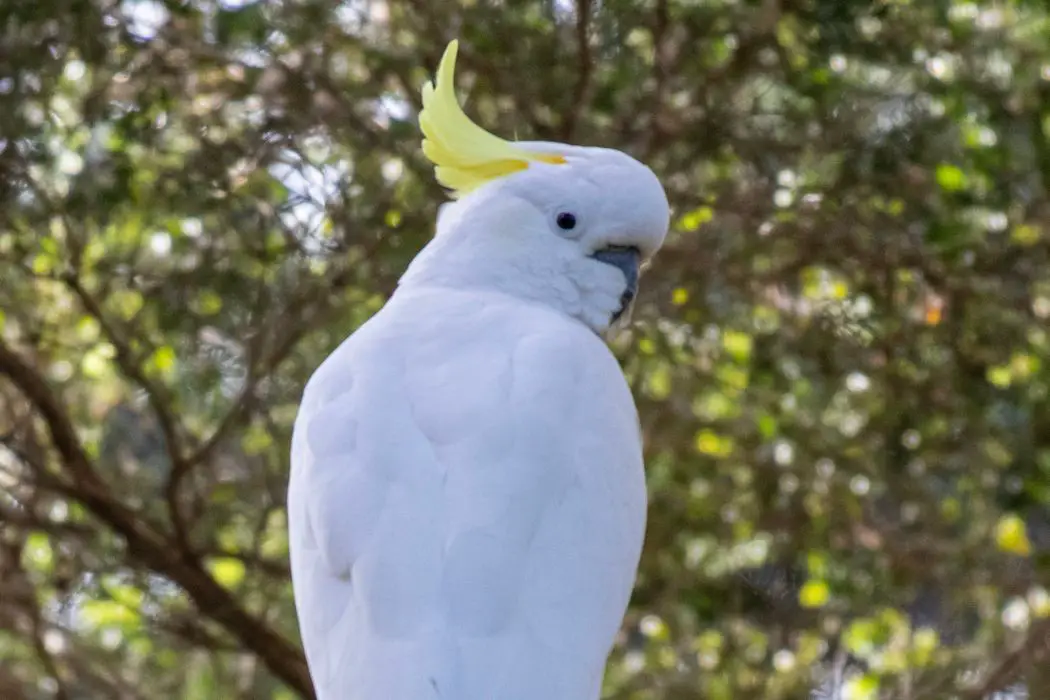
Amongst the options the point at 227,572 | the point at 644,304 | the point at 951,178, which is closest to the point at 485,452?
the point at 644,304

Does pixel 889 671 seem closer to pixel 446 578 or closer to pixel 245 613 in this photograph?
pixel 245 613

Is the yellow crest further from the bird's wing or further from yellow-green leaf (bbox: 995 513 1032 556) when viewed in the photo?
yellow-green leaf (bbox: 995 513 1032 556)

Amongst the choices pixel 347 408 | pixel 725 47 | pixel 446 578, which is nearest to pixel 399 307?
pixel 347 408

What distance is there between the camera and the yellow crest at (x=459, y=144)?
1937 mm

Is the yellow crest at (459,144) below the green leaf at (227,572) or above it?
above

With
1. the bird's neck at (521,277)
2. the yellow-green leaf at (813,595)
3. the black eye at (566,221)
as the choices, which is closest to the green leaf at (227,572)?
the yellow-green leaf at (813,595)

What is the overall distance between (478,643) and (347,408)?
355mm

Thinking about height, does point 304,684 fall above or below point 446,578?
below

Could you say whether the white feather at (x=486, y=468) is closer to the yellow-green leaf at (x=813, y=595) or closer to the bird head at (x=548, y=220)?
the bird head at (x=548, y=220)

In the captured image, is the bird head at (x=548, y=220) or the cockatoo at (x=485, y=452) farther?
the bird head at (x=548, y=220)

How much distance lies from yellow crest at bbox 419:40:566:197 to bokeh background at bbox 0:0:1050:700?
711mm

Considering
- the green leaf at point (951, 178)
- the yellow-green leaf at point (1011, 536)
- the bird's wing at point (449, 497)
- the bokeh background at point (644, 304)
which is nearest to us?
the bird's wing at point (449, 497)

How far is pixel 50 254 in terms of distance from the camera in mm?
2777

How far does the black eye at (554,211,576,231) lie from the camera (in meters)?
1.90
